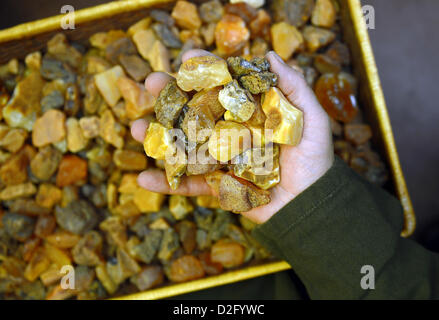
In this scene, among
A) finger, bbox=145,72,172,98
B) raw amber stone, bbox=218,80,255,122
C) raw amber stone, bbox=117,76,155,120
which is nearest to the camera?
raw amber stone, bbox=218,80,255,122

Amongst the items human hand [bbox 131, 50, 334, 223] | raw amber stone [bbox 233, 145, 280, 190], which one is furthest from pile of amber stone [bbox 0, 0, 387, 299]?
raw amber stone [bbox 233, 145, 280, 190]

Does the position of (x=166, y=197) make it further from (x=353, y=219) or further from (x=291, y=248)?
(x=353, y=219)

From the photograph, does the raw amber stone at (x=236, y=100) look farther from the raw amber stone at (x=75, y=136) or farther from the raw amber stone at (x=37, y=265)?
the raw amber stone at (x=37, y=265)

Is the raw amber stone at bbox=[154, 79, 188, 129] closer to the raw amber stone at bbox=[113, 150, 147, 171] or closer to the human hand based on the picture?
the human hand

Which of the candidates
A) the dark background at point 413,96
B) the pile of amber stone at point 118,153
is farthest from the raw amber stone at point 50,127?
the dark background at point 413,96

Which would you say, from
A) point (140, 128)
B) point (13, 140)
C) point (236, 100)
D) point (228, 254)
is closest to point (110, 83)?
point (140, 128)

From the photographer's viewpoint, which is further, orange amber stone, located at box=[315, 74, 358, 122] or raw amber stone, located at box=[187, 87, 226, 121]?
orange amber stone, located at box=[315, 74, 358, 122]

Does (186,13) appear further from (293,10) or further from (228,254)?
(228,254)

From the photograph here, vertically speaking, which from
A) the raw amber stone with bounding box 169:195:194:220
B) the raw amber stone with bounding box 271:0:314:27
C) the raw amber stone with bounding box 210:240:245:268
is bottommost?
the raw amber stone with bounding box 210:240:245:268
